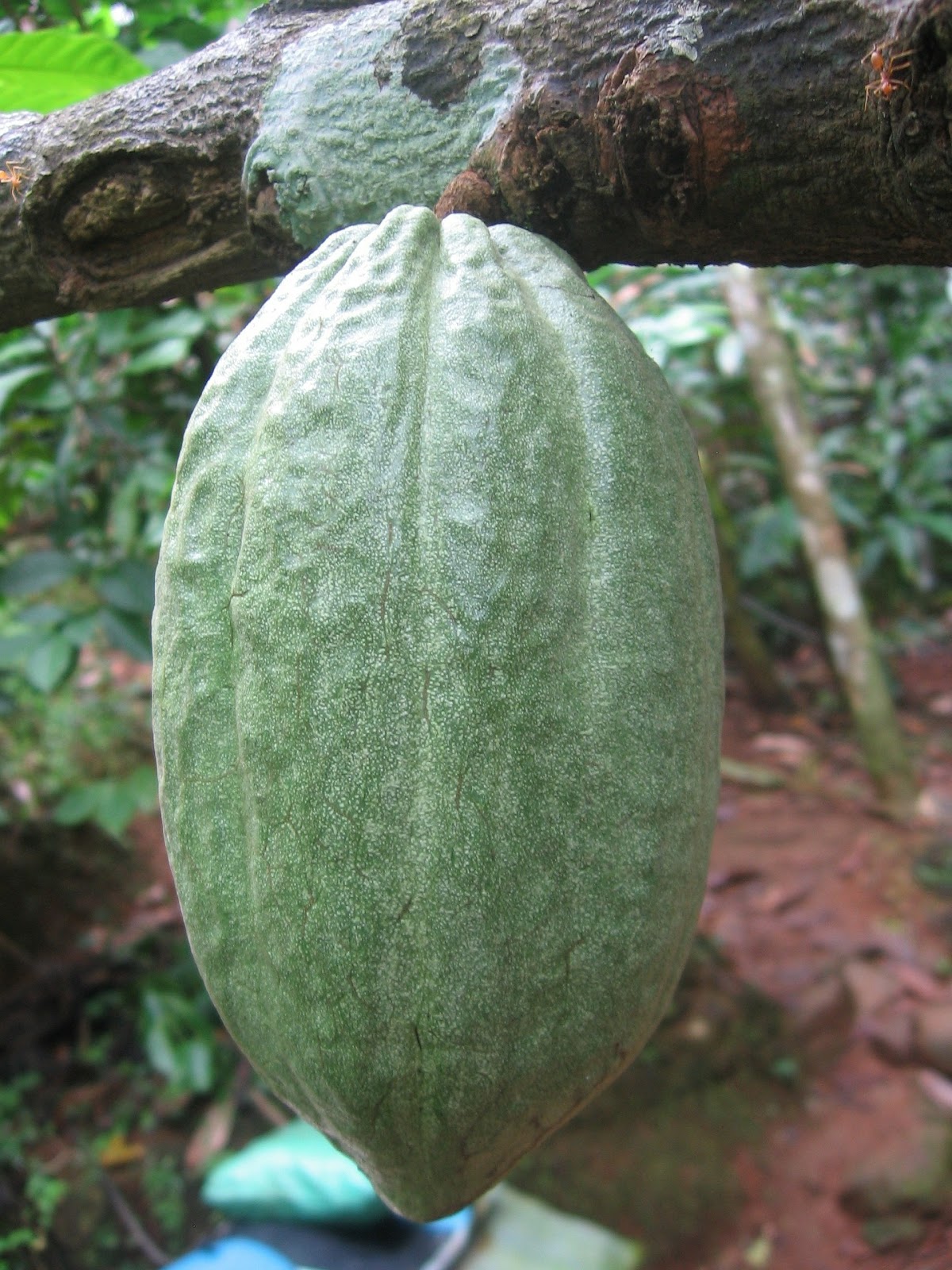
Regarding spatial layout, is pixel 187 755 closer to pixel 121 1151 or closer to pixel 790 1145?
pixel 121 1151

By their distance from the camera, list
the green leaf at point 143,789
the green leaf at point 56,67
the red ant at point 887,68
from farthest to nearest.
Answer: the green leaf at point 143,789, the green leaf at point 56,67, the red ant at point 887,68

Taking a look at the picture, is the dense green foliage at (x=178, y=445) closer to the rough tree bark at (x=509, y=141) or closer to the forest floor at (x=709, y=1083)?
the forest floor at (x=709, y=1083)

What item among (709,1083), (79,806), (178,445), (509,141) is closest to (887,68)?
(509,141)

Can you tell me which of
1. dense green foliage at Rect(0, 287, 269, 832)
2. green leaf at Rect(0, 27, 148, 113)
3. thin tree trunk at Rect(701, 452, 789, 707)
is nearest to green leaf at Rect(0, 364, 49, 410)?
dense green foliage at Rect(0, 287, 269, 832)

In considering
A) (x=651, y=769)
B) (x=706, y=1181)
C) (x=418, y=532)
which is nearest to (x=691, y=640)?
(x=651, y=769)

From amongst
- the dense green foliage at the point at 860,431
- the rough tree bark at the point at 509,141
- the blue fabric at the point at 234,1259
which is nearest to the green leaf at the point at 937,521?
the dense green foliage at the point at 860,431
